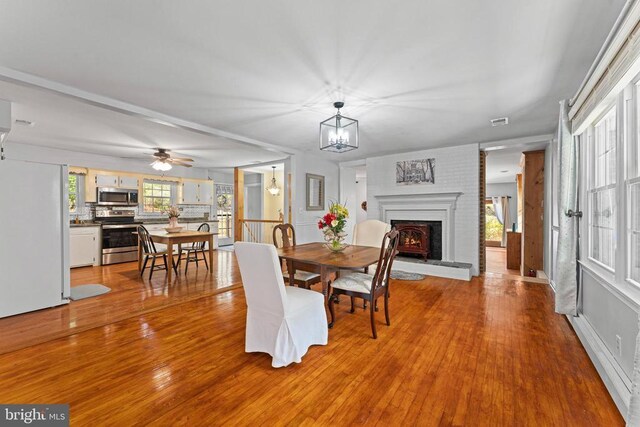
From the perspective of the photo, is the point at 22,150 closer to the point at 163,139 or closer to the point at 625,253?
the point at 163,139

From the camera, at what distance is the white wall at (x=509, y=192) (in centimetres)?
961

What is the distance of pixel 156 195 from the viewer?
6996mm

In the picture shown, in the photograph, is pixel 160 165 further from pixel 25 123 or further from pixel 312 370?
pixel 312 370

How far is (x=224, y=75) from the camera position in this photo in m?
2.48

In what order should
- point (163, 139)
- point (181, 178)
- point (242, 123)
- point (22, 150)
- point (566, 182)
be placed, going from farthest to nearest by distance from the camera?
point (181, 178)
point (22, 150)
point (163, 139)
point (242, 123)
point (566, 182)

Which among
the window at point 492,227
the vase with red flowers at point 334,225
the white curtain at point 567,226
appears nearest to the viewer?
the white curtain at point 567,226

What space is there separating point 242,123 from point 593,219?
4.13 metres

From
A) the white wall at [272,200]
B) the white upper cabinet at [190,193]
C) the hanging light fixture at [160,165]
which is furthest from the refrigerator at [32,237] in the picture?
the white wall at [272,200]

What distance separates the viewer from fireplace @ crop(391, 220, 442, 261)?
17.4ft

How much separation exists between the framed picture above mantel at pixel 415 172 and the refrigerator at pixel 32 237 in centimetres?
538

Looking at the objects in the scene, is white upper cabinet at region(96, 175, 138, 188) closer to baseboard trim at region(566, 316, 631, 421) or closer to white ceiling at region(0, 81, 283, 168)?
white ceiling at region(0, 81, 283, 168)

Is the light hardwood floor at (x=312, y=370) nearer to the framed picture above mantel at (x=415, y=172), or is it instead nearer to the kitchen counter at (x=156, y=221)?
the framed picture above mantel at (x=415, y=172)

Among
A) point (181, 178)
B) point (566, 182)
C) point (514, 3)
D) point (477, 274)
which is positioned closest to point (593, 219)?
point (566, 182)

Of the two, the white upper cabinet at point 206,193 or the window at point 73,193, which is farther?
the white upper cabinet at point 206,193
